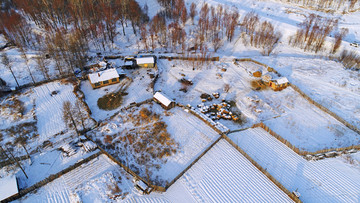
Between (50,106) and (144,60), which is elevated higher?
(144,60)

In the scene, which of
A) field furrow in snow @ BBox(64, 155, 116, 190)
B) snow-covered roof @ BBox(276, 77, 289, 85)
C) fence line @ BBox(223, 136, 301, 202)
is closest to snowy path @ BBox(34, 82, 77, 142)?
field furrow in snow @ BBox(64, 155, 116, 190)

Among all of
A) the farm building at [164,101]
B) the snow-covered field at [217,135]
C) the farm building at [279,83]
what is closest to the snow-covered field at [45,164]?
the snow-covered field at [217,135]

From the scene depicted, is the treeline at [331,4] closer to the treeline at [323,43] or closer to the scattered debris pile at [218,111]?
the treeline at [323,43]

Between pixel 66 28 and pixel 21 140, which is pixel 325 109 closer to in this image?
pixel 21 140

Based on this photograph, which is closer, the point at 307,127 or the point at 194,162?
the point at 194,162

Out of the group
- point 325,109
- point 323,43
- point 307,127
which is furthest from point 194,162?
point 323,43

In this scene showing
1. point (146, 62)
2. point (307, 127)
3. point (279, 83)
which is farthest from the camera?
point (146, 62)

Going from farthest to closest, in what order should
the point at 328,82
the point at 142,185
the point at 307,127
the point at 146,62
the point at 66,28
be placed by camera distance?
the point at 66,28, the point at 146,62, the point at 328,82, the point at 307,127, the point at 142,185
